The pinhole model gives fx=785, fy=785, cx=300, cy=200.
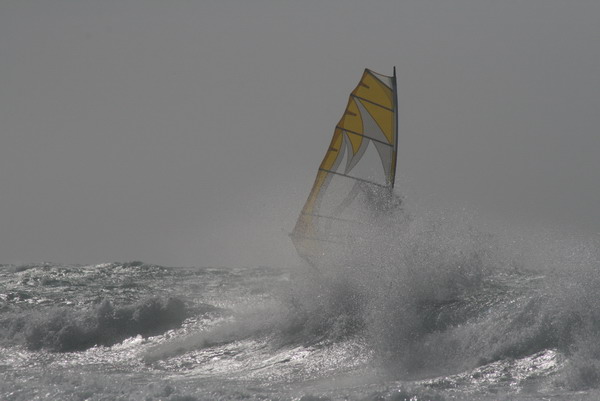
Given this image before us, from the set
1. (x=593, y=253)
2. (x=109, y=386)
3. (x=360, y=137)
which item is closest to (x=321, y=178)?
(x=360, y=137)

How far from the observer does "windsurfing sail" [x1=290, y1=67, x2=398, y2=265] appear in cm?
1266

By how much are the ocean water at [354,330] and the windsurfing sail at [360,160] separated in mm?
561

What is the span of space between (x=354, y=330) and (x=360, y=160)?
3.52 meters

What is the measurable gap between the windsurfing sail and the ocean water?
1.84 feet

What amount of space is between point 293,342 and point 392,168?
3623 millimetres

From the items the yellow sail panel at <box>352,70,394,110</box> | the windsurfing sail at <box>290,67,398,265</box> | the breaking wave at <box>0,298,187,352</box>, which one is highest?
the yellow sail panel at <box>352,70,394,110</box>

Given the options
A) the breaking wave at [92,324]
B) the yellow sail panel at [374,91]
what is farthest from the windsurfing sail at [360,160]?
the breaking wave at [92,324]

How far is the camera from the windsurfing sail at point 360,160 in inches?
499

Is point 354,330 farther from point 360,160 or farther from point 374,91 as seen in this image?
point 374,91

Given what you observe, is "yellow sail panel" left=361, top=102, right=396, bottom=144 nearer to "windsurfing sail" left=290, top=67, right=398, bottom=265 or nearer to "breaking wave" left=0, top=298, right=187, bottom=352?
"windsurfing sail" left=290, top=67, right=398, bottom=265

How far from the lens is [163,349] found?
35.9 ft

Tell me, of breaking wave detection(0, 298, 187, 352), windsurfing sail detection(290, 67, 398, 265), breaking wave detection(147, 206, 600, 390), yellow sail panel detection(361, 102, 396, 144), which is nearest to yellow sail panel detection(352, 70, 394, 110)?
windsurfing sail detection(290, 67, 398, 265)

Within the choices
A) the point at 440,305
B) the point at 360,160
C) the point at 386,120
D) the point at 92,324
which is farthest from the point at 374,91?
the point at 92,324

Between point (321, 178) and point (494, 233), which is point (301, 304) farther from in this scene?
point (494, 233)
